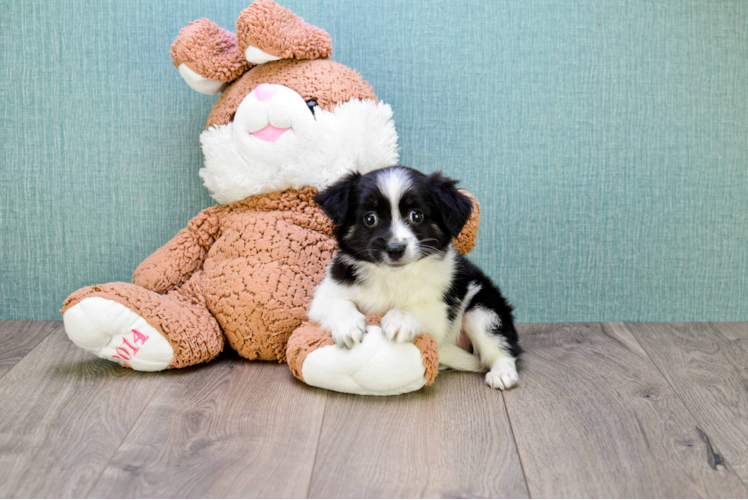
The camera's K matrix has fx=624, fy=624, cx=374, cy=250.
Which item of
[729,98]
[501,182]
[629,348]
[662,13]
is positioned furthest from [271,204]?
[729,98]

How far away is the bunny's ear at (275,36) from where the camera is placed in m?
1.93

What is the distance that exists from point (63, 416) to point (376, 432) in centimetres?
82

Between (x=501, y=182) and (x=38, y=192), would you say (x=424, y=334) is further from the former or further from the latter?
(x=38, y=192)

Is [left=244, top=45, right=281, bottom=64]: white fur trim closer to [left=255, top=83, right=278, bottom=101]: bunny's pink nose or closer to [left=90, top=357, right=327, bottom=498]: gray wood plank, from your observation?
[left=255, top=83, right=278, bottom=101]: bunny's pink nose

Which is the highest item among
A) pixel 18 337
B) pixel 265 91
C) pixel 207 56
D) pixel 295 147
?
pixel 207 56

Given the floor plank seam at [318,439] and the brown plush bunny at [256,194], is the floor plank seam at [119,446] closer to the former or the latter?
the brown plush bunny at [256,194]

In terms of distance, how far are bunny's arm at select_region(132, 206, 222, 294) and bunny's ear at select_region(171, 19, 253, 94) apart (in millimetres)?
439

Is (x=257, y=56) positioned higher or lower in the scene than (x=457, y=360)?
higher

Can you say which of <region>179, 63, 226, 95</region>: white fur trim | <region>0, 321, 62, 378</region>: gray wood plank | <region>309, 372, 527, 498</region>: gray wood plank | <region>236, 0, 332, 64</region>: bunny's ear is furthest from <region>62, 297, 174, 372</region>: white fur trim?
<region>236, 0, 332, 64</region>: bunny's ear

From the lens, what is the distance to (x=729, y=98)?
2361 mm

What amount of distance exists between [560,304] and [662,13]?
1.15 m

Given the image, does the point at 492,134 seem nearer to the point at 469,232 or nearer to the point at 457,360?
the point at 469,232

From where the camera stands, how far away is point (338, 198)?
1.76 meters

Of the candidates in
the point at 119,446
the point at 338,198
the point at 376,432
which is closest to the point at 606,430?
the point at 376,432
